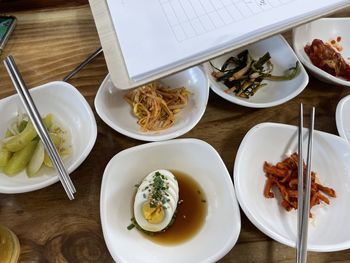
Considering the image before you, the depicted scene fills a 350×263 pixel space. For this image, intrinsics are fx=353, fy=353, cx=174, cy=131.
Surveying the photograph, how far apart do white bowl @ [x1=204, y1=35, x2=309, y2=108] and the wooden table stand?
0.16ft

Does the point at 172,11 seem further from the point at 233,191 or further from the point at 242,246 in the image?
the point at 242,246

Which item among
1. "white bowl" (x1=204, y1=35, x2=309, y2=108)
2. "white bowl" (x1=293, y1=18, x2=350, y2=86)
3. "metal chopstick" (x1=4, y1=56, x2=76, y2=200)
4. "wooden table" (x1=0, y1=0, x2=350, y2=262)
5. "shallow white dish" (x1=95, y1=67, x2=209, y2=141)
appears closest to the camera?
"metal chopstick" (x1=4, y1=56, x2=76, y2=200)

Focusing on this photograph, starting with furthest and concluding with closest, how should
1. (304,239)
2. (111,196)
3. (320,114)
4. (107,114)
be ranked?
(320,114) → (107,114) → (111,196) → (304,239)

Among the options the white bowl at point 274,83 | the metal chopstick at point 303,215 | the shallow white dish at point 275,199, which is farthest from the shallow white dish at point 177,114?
the metal chopstick at point 303,215

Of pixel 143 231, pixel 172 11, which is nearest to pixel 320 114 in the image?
pixel 172 11

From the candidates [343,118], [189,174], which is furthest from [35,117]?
[343,118]

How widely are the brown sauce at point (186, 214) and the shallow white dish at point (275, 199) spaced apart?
0.15 m

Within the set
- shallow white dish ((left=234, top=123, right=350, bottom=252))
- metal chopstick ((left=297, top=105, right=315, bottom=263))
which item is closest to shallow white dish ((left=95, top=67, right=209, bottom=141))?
shallow white dish ((left=234, top=123, right=350, bottom=252))

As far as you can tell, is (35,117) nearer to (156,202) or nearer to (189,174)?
(156,202)

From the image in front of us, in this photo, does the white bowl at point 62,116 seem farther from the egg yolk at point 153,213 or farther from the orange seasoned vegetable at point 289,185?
the orange seasoned vegetable at point 289,185

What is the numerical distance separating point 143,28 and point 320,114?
0.72 m

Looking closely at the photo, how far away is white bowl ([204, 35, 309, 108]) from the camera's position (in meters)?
1.23

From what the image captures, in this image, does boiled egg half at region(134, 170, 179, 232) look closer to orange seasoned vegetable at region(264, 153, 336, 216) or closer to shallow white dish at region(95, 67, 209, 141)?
shallow white dish at region(95, 67, 209, 141)

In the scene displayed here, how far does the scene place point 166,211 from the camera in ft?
3.30
